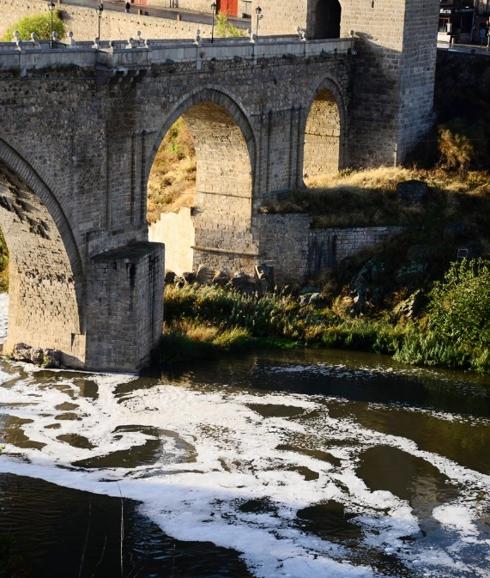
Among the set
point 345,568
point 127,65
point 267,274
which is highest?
point 127,65

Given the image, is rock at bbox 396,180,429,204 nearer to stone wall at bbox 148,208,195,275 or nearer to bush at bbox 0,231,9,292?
stone wall at bbox 148,208,195,275

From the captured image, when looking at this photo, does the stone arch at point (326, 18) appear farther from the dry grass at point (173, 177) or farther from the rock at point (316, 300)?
the rock at point (316, 300)

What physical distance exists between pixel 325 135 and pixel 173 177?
5456 millimetres

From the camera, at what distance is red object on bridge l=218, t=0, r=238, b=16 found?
63581mm

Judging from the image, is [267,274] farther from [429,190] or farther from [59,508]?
[59,508]

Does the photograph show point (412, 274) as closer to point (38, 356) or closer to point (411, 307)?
point (411, 307)

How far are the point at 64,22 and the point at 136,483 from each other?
37138 mm

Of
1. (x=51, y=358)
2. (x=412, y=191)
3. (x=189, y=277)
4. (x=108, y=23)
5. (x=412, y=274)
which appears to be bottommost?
(x=51, y=358)

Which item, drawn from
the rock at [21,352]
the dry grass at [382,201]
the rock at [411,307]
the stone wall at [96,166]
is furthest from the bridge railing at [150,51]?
the rock at [411,307]

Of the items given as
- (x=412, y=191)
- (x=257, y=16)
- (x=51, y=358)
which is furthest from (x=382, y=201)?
(x=51, y=358)

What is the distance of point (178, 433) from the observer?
34500 millimetres

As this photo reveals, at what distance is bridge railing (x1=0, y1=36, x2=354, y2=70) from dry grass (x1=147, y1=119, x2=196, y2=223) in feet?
14.7

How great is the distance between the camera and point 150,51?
3881 centimetres

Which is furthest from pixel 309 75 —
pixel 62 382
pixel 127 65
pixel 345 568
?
pixel 345 568
